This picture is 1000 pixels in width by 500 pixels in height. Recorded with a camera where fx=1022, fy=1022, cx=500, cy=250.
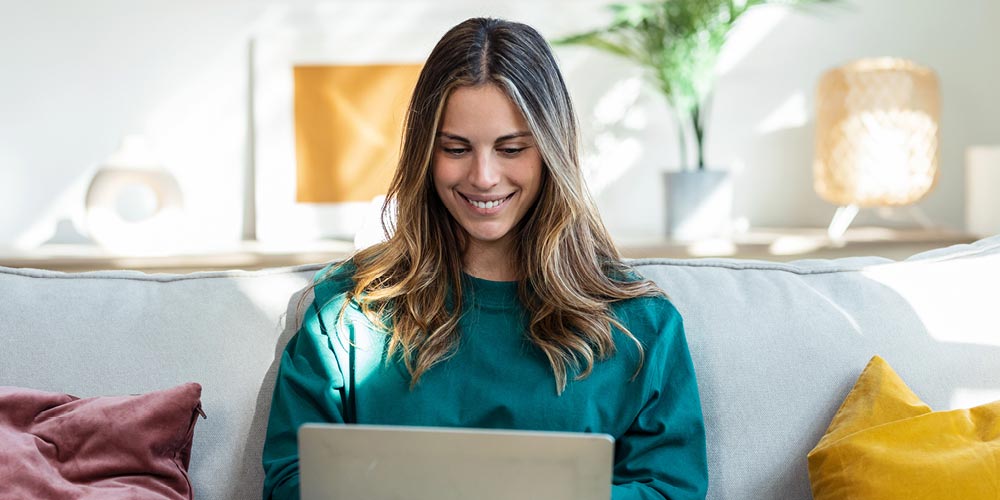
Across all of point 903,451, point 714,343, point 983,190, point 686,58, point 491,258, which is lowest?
point 903,451

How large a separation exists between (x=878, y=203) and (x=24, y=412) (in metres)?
2.43

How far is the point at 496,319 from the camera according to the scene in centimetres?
149

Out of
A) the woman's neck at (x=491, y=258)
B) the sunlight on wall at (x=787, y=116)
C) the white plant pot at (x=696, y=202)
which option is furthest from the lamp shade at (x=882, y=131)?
the woman's neck at (x=491, y=258)

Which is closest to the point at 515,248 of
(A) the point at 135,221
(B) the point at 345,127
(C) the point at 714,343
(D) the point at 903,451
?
(C) the point at 714,343

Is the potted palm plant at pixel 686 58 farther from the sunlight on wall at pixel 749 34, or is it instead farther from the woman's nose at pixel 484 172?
the woman's nose at pixel 484 172

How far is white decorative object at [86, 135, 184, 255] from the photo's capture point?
287cm

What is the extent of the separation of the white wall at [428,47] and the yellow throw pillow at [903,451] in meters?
1.73

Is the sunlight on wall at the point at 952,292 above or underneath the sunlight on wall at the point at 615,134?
underneath

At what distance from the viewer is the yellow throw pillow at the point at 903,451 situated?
130 cm

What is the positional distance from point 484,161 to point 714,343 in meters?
0.45

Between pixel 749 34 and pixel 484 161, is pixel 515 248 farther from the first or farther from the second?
pixel 749 34

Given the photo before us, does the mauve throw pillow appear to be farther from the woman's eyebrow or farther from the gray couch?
the woman's eyebrow

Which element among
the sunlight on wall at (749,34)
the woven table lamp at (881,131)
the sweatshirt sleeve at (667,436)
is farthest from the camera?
the sunlight on wall at (749,34)

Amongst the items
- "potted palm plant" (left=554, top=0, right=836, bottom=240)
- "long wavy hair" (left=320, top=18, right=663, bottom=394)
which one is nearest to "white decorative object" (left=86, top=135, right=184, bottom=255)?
"potted palm plant" (left=554, top=0, right=836, bottom=240)
